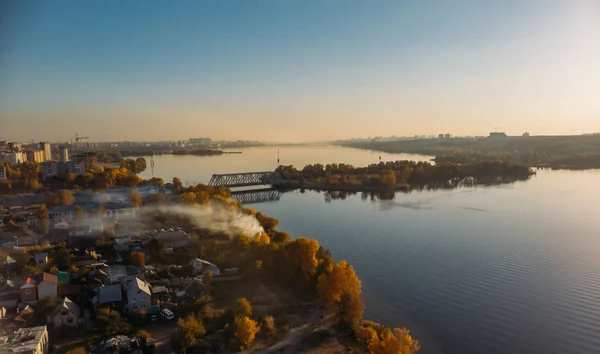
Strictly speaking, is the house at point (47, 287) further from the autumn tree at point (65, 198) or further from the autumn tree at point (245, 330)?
the autumn tree at point (65, 198)

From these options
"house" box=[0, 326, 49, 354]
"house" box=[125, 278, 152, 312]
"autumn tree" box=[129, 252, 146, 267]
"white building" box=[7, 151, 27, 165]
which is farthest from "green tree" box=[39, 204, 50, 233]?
"white building" box=[7, 151, 27, 165]

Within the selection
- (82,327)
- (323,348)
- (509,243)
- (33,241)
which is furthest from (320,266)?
(33,241)

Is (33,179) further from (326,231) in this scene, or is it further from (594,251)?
(594,251)

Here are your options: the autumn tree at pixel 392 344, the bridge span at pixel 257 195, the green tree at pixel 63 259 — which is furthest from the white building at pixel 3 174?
the autumn tree at pixel 392 344

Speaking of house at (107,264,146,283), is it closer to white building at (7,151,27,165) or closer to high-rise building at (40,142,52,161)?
white building at (7,151,27,165)

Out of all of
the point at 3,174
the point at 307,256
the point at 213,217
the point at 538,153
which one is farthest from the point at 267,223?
the point at 538,153
